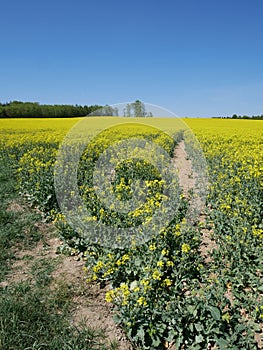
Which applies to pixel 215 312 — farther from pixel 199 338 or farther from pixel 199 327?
pixel 199 338

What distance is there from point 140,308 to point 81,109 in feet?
237

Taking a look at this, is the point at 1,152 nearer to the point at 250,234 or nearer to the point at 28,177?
the point at 28,177

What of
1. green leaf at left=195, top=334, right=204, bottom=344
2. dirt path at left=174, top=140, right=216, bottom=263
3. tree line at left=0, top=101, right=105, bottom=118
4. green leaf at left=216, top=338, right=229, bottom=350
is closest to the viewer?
green leaf at left=216, top=338, right=229, bottom=350

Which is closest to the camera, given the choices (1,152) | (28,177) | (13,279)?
(13,279)

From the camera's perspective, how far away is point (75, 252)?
17.6 ft

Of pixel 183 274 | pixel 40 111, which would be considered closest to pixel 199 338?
pixel 183 274

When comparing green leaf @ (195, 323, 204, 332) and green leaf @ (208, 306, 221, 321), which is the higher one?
green leaf @ (208, 306, 221, 321)

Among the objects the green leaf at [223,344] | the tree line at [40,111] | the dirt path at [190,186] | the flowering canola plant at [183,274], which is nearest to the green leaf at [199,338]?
the flowering canola plant at [183,274]

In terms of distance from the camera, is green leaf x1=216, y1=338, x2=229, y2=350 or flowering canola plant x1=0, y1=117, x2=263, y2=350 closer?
green leaf x1=216, y1=338, x2=229, y2=350

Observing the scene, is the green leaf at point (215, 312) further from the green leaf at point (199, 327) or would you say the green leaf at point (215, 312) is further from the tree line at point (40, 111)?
the tree line at point (40, 111)

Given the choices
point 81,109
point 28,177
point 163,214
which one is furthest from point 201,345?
point 81,109

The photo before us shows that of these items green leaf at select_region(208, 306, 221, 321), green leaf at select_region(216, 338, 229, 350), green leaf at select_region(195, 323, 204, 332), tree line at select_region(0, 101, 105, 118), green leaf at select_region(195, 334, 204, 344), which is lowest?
green leaf at select_region(195, 334, 204, 344)

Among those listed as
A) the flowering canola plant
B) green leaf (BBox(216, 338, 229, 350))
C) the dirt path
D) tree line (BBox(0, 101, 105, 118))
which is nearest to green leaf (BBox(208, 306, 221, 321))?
the flowering canola plant

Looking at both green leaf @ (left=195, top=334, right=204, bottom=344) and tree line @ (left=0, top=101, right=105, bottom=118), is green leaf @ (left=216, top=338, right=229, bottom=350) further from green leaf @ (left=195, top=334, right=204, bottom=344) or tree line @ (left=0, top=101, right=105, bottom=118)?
tree line @ (left=0, top=101, right=105, bottom=118)
